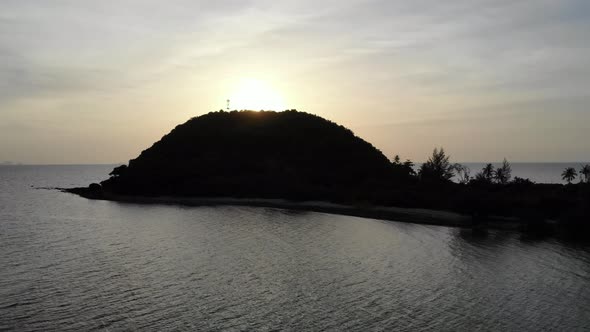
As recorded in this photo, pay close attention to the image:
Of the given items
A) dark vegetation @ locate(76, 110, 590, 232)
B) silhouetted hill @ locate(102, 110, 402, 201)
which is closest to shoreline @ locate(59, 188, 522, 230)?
dark vegetation @ locate(76, 110, 590, 232)

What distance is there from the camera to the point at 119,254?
44.3m

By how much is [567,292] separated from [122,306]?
28.6m

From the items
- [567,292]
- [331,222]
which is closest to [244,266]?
[567,292]

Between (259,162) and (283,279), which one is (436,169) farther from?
(283,279)

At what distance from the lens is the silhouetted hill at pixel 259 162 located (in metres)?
113

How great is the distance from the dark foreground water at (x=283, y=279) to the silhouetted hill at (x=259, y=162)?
1908 inches

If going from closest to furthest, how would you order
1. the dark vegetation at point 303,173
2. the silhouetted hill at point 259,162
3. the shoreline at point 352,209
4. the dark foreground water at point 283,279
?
1. the dark foreground water at point 283,279
2. the shoreline at point 352,209
3. the dark vegetation at point 303,173
4. the silhouetted hill at point 259,162

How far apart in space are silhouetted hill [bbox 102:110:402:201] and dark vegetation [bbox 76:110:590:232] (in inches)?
9.4

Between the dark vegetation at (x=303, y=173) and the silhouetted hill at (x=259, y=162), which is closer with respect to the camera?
the dark vegetation at (x=303, y=173)

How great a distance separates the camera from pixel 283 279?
36219mm

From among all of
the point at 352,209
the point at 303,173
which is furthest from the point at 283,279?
the point at 303,173

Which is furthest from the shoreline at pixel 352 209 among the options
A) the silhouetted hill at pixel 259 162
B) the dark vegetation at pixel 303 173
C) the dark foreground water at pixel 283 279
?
the dark foreground water at pixel 283 279

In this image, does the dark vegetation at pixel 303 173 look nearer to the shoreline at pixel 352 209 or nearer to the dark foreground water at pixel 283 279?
the shoreline at pixel 352 209

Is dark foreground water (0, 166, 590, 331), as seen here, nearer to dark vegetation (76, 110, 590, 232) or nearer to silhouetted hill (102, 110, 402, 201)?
dark vegetation (76, 110, 590, 232)
